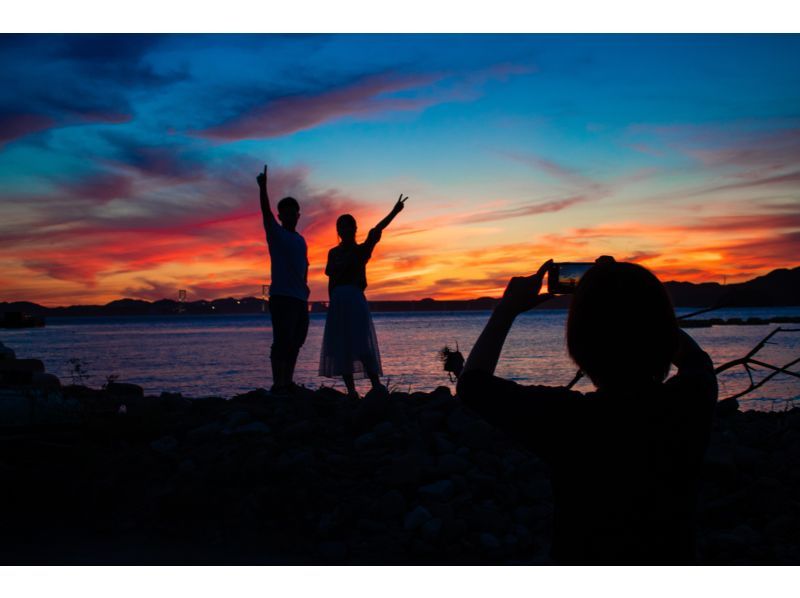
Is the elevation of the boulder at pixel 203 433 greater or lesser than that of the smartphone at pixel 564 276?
lesser

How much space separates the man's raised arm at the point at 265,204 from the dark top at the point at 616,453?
5578 millimetres

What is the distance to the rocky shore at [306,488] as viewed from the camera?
15.1ft

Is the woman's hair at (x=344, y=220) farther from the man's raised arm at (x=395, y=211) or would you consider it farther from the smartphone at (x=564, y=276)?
the smartphone at (x=564, y=276)

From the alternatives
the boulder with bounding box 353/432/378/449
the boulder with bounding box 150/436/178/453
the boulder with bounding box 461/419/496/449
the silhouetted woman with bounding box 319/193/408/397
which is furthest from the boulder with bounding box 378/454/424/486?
the silhouetted woman with bounding box 319/193/408/397

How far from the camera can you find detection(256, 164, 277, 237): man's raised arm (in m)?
6.88

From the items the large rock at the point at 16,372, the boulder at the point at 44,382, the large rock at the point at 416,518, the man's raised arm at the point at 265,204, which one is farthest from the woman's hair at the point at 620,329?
the large rock at the point at 16,372

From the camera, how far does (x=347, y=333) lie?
24.8 ft

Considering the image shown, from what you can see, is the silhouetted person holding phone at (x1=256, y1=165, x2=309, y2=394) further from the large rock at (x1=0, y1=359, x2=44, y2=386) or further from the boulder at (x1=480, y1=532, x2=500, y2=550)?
the boulder at (x1=480, y1=532, x2=500, y2=550)

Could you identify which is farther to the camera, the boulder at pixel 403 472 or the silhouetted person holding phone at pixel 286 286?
the silhouetted person holding phone at pixel 286 286

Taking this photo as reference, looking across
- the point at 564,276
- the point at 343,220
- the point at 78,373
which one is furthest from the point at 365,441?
the point at 78,373

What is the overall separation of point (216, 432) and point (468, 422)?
2224 millimetres

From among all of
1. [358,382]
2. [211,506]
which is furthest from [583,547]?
[358,382]

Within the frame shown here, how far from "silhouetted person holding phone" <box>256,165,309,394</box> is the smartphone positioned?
17.8ft

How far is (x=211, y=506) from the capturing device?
Answer: 5.01 meters
